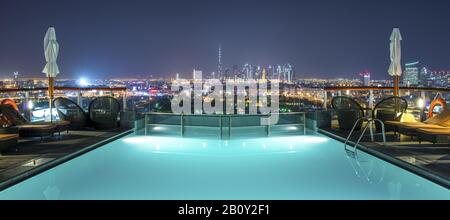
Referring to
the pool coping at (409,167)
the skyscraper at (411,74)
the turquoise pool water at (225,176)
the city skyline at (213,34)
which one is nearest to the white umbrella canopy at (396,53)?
the skyscraper at (411,74)

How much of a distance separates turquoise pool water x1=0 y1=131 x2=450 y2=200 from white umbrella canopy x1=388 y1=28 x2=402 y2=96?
9.04ft

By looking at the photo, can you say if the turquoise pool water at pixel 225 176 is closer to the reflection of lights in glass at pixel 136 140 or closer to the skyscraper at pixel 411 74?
the reflection of lights in glass at pixel 136 140

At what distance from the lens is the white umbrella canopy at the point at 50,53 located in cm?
791

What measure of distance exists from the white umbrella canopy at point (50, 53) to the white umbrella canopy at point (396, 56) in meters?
7.52

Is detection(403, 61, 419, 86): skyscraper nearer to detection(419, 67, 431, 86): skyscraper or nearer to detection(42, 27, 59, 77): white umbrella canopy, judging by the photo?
detection(419, 67, 431, 86): skyscraper

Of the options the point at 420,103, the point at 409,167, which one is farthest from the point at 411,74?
the point at 409,167

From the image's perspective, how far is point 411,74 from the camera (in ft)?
33.8

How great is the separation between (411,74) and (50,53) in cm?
936

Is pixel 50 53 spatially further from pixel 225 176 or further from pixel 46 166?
pixel 225 176

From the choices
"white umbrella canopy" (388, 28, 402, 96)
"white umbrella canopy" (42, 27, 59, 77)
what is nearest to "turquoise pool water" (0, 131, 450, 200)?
"white umbrella canopy" (42, 27, 59, 77)

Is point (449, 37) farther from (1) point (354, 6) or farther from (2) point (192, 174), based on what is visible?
(2) point (192, 174)

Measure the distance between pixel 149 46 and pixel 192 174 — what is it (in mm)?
17133

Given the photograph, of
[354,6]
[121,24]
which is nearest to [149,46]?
[121,24]
